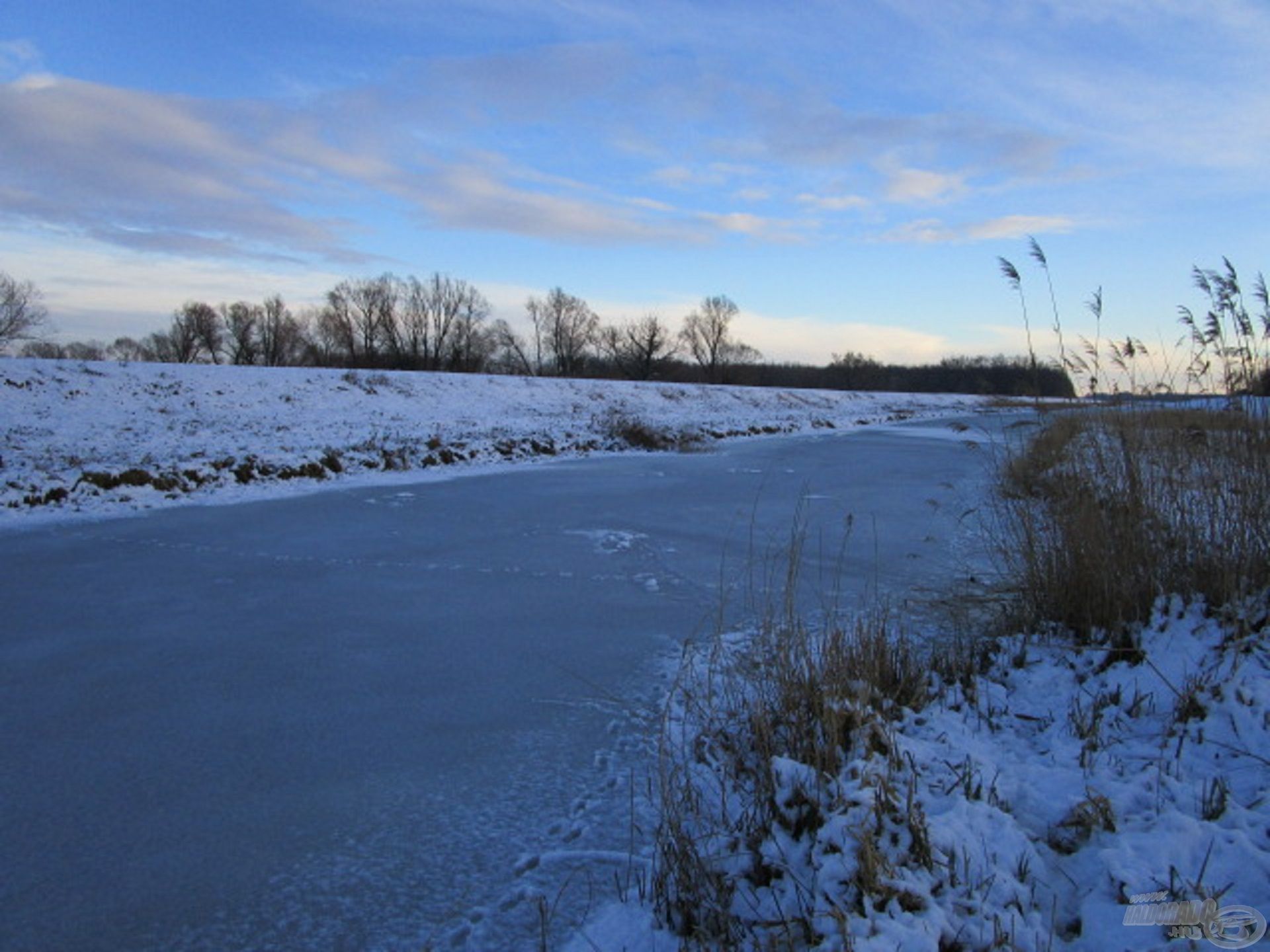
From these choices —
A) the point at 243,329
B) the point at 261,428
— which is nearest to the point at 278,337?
the point at 243,329

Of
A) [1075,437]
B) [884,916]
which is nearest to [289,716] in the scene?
[884,916]

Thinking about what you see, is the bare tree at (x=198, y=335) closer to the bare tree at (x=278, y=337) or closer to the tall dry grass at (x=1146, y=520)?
the bare tree at (x=278, y=337)

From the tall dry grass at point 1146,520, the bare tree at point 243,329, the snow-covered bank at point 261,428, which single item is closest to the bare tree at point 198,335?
the bare tree at point 243,329

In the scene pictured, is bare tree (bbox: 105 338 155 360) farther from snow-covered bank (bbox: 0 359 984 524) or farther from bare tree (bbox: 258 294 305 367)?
snow-covered bank (bbox: 0 359 984 524)

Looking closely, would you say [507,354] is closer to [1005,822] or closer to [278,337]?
[278,337]

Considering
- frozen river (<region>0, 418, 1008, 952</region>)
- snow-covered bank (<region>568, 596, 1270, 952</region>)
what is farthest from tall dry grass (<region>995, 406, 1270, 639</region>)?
frozen river (<region>0, 418, 1008, 952</region>)

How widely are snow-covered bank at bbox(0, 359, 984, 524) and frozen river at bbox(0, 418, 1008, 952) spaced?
84.0 inches

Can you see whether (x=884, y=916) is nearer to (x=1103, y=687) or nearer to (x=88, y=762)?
(x=1103, y=687)

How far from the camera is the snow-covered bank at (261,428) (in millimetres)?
8930

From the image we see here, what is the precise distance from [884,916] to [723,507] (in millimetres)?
6736

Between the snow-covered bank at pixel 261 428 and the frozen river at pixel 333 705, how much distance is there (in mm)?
2133

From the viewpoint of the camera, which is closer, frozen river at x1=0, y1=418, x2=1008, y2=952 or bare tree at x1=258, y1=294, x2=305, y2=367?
frozen river at x1=0, y1=418, x2=1008, y2=952

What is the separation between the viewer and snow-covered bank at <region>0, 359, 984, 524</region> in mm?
8930

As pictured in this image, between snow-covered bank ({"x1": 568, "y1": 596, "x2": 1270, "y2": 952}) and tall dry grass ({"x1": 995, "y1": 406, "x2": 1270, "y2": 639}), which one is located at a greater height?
tall dry grass ({"x1": 995, "y1": 406, "x2": 1270, "y2": 639})
